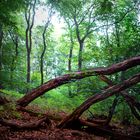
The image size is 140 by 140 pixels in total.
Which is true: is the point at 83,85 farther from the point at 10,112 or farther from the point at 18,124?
the point at 18,124

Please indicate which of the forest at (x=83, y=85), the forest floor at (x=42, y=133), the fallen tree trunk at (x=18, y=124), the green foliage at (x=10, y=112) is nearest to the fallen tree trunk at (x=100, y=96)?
the forest at (x=83, y=85)

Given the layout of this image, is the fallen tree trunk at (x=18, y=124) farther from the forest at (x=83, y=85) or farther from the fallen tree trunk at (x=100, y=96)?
the fallen tree trunk at (x=100, y=96)

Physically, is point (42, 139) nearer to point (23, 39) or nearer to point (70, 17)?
point (70, 17)

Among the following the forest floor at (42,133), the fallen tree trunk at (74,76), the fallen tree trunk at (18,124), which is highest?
the fallen tree trunk at (74,76)

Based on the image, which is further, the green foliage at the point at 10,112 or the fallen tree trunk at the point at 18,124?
the green foliage at the point at 10,112

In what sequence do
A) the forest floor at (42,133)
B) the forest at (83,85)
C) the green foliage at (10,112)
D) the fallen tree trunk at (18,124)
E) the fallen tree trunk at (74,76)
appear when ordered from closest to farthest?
1. the forest floor at (42,133)
2. the fallen tree trunk at (18,124)
3. the green foliage at (10,112)
4. the forest at (83,85)
5. the fallen tree trunk at (74,76)

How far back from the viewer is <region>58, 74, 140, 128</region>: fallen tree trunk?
369 inches

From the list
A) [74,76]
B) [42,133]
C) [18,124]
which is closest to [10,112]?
[18,124]

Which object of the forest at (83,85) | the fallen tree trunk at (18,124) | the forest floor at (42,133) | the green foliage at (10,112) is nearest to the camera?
the forest floor at (42,133)

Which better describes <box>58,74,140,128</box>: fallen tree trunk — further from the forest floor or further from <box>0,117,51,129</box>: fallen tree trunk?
<box>0,117,51,129</box>: fallen tree trunk

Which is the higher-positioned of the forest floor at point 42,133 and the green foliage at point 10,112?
the green foliage at point 10,112

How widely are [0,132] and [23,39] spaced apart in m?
23.2

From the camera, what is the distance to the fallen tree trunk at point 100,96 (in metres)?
9.38

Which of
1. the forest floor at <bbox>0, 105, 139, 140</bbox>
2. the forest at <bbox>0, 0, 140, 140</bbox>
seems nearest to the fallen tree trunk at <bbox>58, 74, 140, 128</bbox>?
the forest at <bbox>0, 0, 140, 140</bbox>
